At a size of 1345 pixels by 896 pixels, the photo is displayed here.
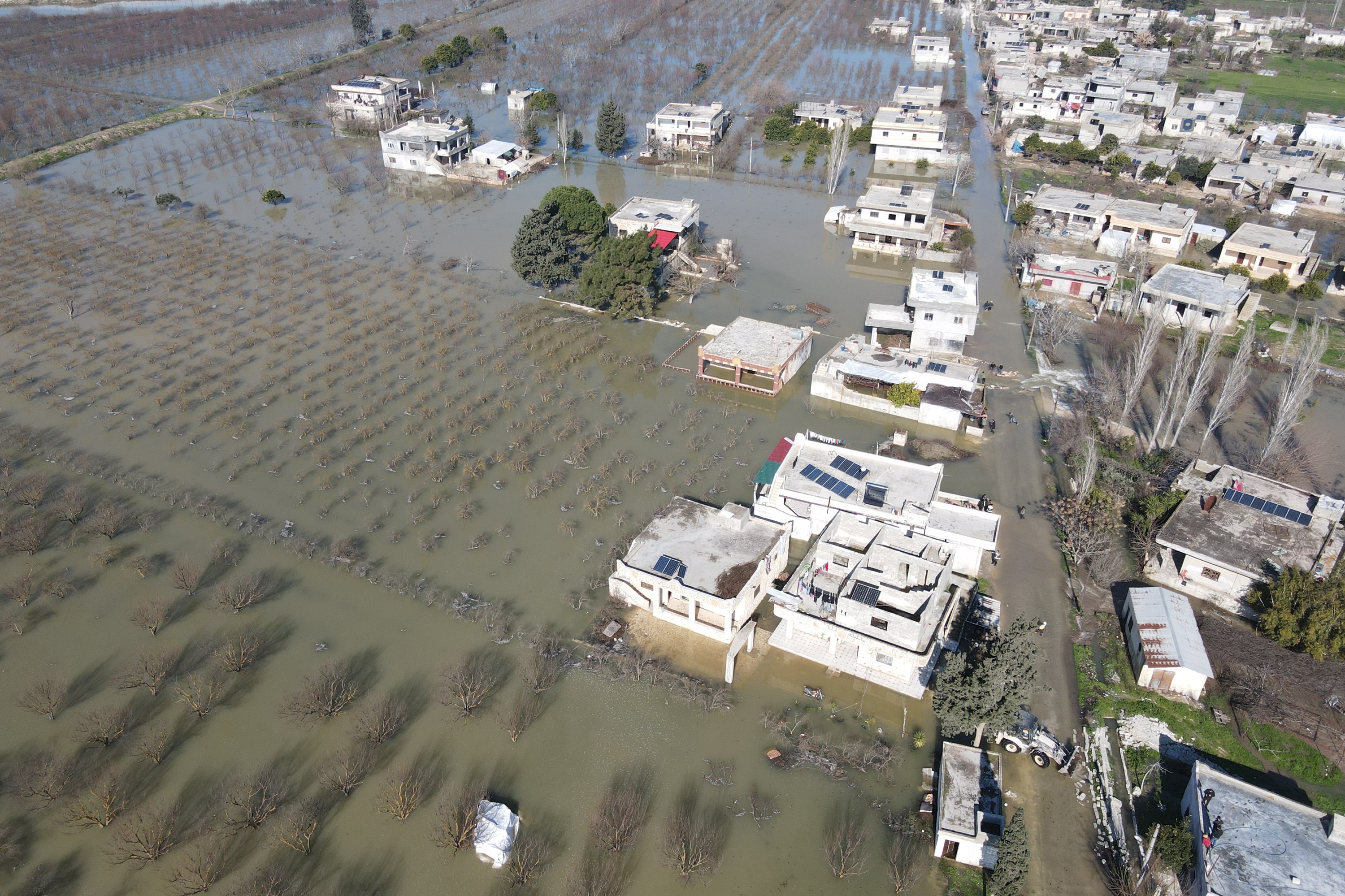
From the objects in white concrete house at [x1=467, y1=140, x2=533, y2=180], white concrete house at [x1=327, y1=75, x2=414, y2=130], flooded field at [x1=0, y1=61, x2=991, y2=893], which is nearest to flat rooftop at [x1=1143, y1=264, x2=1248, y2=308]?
flooded field at [x1=0, y1=61, x2=991, y2=893]

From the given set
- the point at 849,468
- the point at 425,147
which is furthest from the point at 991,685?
the point at 425,147

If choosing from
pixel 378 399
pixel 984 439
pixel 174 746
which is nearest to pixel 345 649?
pixel 174 746

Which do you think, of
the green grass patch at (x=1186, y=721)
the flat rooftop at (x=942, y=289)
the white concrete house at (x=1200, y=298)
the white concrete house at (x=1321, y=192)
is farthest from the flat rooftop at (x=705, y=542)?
the white concrete house at (x=1321, y=192)

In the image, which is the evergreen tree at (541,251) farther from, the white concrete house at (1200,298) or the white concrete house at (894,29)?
the white concrete house at (894,29)

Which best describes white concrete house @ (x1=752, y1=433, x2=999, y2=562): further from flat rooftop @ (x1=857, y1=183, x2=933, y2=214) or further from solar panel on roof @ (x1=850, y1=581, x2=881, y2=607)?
flat rooftop @ (x1=857, y1=183, x2=933, y2=214)

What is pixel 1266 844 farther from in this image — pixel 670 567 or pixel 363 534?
pixel 363 534

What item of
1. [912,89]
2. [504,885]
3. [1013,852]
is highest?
[912,89]

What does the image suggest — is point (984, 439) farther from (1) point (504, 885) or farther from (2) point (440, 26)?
(2) point (440, 26)

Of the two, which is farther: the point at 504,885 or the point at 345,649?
the point at 345,649
